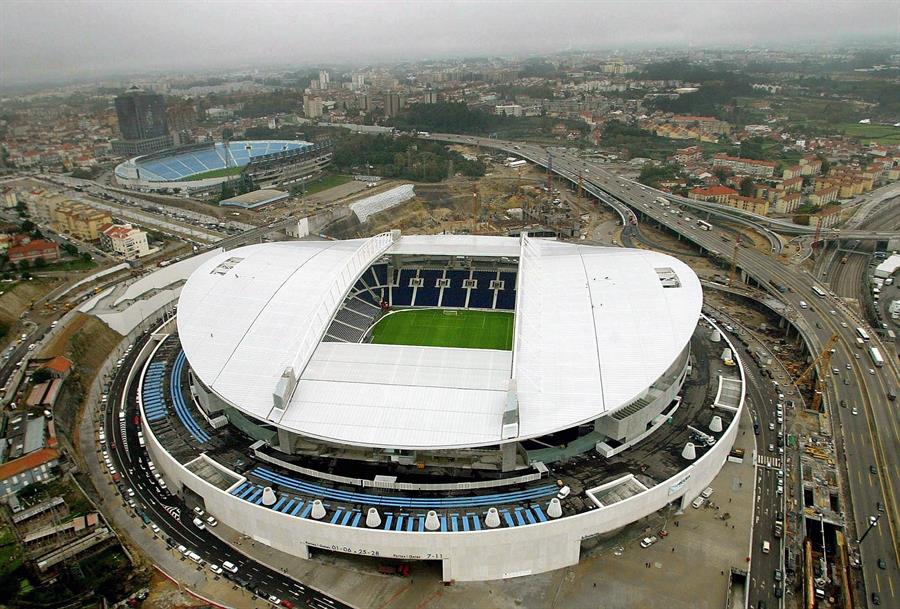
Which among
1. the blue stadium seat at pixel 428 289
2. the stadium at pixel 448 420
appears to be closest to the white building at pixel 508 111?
the blue stadium seat at pixel 428 289

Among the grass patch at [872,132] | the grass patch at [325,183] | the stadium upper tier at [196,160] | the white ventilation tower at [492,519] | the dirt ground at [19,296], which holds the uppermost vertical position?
the grass patch at [872,132]

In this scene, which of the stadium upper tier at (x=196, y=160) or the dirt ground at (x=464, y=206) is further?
the stadium upper tier at (x=196, y=160)

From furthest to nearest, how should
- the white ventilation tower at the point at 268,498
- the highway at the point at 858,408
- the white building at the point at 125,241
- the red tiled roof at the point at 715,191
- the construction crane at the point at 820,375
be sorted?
1. the red tiled roof at the point at 715,191
2. the white building at the point at 125,241
3. the construction crane at the point at 820,375
4. the highway at the point at 858,408
5. the white ventilation tower at the point at 268,498

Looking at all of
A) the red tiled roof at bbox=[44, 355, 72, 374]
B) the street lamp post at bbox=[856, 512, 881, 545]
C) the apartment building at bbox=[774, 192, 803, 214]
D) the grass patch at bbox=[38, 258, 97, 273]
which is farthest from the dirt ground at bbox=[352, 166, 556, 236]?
the street lamp post at bbox=[856, 512, 881, 545]

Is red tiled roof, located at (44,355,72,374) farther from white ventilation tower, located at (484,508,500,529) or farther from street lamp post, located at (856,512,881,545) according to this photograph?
street lamp post, located at (856,512,881,545)

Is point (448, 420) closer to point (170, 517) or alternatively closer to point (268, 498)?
point (268, 498)

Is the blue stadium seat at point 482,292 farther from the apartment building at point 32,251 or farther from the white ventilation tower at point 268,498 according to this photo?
the apartment building at point 32,251
